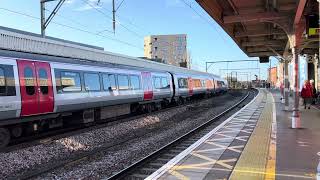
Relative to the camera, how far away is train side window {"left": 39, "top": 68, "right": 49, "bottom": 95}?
1434cm

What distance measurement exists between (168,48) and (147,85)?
57016 millimetres

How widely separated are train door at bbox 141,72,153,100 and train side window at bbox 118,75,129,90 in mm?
2790

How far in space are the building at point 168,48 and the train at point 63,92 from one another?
5166 cm

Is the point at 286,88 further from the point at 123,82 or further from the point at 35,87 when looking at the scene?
the point at 35,87

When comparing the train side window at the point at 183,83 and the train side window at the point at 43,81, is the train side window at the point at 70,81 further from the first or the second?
the train side window at the point at 183,83

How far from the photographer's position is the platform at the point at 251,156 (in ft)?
28.2

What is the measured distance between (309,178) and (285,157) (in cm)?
197

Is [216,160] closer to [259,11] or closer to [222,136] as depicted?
[222,136]

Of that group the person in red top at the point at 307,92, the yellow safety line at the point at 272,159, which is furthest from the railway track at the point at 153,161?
the person in red top at the point at 307,92

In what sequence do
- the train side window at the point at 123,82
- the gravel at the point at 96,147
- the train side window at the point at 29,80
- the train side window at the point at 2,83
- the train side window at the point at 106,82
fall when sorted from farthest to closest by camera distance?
the train side window at the point at 123,82 < the train side window at the point at 106,82 < the train side window at the point at 29,80 < the train side window at the point at 2,83 < the gravel at the point at 96,147

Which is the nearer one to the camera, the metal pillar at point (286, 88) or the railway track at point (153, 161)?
the railway track at point (153, 161)

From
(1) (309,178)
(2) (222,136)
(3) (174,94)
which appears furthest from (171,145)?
(3) (174,94)

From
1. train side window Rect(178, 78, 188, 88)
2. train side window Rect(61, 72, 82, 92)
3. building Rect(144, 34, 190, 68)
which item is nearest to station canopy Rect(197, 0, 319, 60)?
train side window Rect(61, 72, 82, 92)

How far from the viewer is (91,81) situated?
59.9 ft
